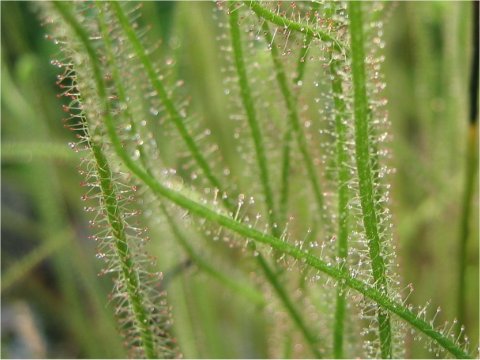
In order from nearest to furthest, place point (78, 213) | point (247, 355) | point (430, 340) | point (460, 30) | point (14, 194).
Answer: point (430, 340)
point (460, 30)
point (247, 355)
point (78, 213)
point (14, 194)

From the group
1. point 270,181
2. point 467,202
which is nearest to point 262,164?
point 270,181

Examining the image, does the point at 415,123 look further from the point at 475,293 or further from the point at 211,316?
the point at 211,316

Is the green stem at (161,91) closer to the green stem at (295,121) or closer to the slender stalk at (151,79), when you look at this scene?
the slender stalk at (151,79)

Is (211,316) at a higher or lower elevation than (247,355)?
higher

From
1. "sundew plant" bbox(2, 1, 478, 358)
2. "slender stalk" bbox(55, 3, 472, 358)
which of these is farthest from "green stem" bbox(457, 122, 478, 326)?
"slender stalk" bbox(55, 3, 472, 358)

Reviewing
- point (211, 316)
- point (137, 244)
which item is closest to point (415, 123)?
point (211, 316)

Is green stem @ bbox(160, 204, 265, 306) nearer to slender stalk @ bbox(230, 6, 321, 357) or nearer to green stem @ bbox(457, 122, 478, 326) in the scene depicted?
slender stalk @ bbox(230, 6, 321, 357)
